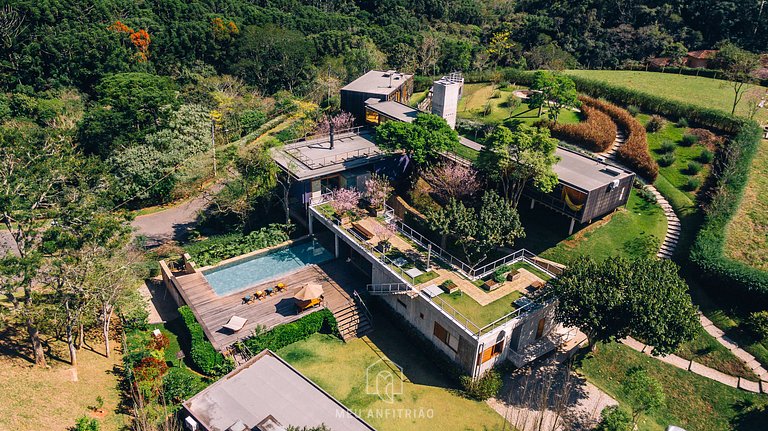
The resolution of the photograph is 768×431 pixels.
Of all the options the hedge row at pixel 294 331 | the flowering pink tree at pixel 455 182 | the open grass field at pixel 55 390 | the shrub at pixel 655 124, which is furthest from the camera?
the shrub at pixel 655 124

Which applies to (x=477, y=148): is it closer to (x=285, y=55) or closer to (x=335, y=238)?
(x=335, y=238)

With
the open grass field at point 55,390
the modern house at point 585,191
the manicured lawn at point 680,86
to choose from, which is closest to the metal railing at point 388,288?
the modern house at point 585,191

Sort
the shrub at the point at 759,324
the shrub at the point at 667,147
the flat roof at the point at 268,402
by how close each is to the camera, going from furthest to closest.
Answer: the shrub at the point at 667,147, the shrub at the point at 759,324, the flat roof at the point at 268,402

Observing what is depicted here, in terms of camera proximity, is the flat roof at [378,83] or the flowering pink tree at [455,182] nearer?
the flowering pink tree at [455,182]

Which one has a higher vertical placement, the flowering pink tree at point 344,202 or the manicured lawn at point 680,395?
the flowering pink tree at point 344,202

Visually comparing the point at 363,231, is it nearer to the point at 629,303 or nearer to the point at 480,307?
the point at 480,307

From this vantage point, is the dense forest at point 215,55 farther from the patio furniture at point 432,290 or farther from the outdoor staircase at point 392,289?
the patio furniture at point 432,290

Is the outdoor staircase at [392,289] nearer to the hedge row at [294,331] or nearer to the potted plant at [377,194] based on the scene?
the hedge row at [294,331]

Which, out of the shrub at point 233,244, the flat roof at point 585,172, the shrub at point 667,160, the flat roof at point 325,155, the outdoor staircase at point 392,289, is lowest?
the shrub at point 233,244
